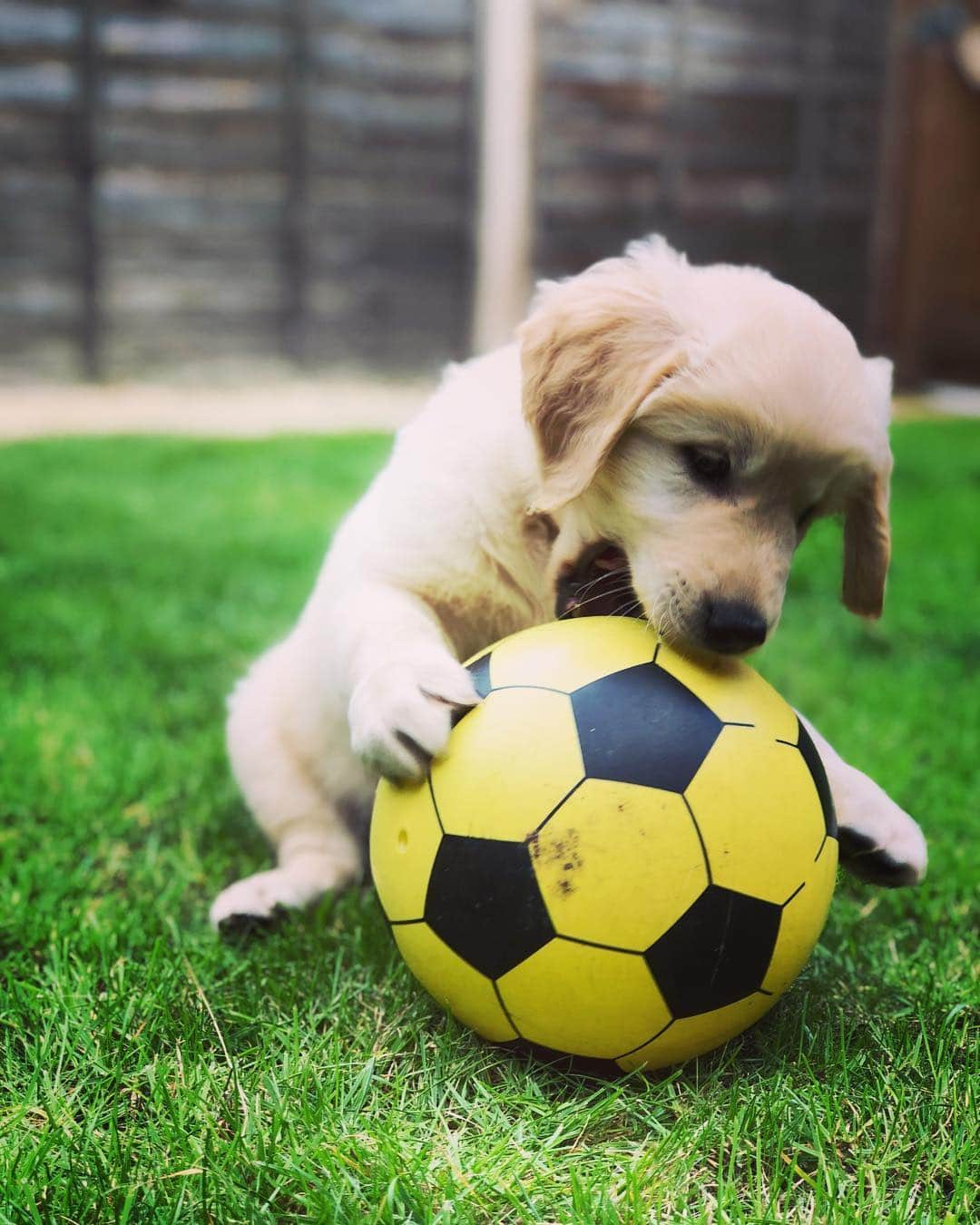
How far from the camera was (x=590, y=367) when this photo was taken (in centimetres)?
205

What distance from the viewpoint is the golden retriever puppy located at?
1.91m

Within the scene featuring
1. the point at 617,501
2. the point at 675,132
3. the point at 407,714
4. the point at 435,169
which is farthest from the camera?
the point at 675,132

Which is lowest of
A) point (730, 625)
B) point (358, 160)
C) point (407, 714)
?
point (407, 714)

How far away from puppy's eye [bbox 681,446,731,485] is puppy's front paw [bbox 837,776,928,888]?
1.78 feet

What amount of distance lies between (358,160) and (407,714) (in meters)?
8.93

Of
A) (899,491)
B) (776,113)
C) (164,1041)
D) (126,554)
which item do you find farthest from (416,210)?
(164,1041)

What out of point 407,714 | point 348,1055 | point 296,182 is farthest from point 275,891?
point 296,182

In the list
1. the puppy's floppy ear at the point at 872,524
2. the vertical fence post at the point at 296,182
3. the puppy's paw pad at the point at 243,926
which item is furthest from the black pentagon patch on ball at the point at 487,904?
the vertical fence post at the point at 296,182

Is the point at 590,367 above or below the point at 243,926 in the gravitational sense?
above

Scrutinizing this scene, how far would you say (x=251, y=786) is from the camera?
8.60ft

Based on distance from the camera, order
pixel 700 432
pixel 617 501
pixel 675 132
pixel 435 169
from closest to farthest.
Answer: pixel 700 432 < pixel 617 501 < pixel 435 169 < pixel 675 132

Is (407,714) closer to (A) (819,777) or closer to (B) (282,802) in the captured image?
(A) (819,777)

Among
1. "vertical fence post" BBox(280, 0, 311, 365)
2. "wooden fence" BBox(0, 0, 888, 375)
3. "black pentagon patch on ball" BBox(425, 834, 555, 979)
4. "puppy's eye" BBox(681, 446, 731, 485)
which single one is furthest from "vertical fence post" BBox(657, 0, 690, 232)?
"black pentagon patch on ball" BBox(425, 834, 555, 979)

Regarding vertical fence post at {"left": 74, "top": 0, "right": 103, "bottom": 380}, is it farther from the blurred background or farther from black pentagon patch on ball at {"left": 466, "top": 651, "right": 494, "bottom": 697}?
black pentagon patch on ball at {"left": 466, "top": 651, "right": 494, "bottom": 697}
